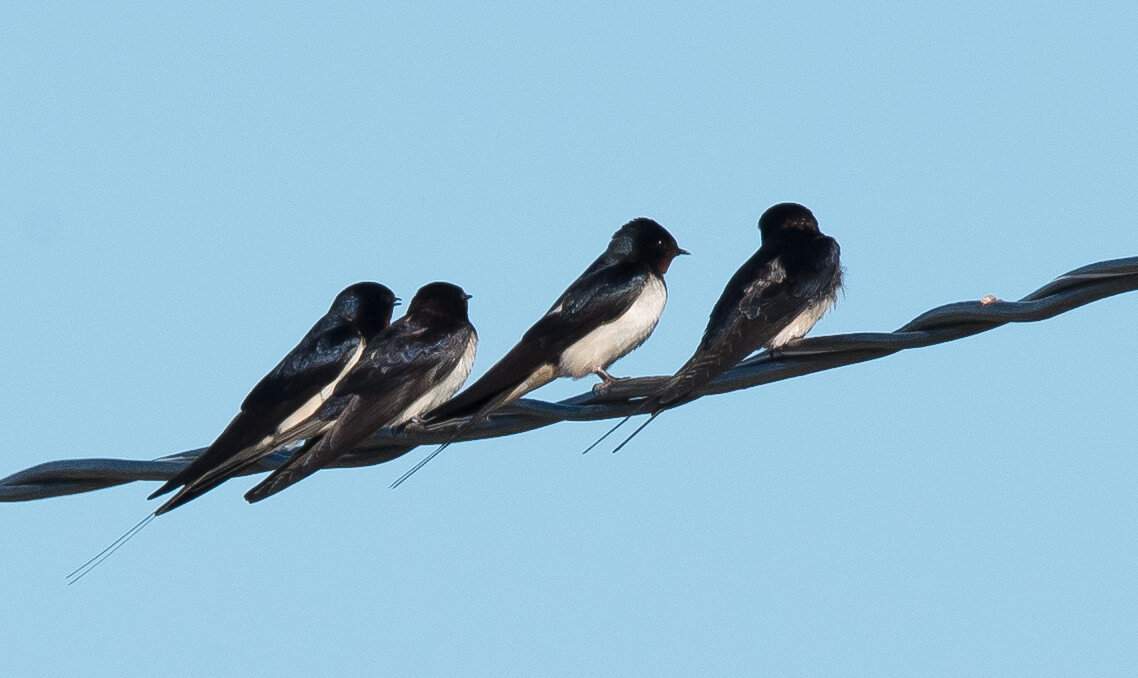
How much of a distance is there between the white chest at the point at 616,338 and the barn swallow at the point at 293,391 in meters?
0.85

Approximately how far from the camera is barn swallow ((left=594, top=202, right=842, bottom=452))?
4875 millimetres

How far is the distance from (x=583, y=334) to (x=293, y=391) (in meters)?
1.10

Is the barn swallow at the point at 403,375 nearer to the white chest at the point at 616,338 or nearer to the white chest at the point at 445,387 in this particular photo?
the white chest at the point at 445,387

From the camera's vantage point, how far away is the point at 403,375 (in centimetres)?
623

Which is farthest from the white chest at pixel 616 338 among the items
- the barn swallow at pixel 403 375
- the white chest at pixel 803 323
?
the white chest at pixel 803 323

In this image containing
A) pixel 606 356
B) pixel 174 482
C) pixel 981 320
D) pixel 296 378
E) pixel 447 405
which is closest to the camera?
pixel 981 320

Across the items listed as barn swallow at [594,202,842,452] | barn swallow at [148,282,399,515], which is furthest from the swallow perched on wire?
barn swallow at [594,202,842,452]

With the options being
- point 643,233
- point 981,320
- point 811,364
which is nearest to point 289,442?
point 643,233

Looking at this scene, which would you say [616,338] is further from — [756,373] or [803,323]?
[756,373]

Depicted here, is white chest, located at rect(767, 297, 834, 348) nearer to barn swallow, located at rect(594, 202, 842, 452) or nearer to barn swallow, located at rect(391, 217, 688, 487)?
barn swallow, located at rect(594, 202, 842, 452)

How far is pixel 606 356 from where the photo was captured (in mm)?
6395

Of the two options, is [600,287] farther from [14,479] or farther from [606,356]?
[14,479]

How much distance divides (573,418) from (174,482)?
1.29 metres

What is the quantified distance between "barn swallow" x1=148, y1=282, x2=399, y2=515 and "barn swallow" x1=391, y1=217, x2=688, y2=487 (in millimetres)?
590
